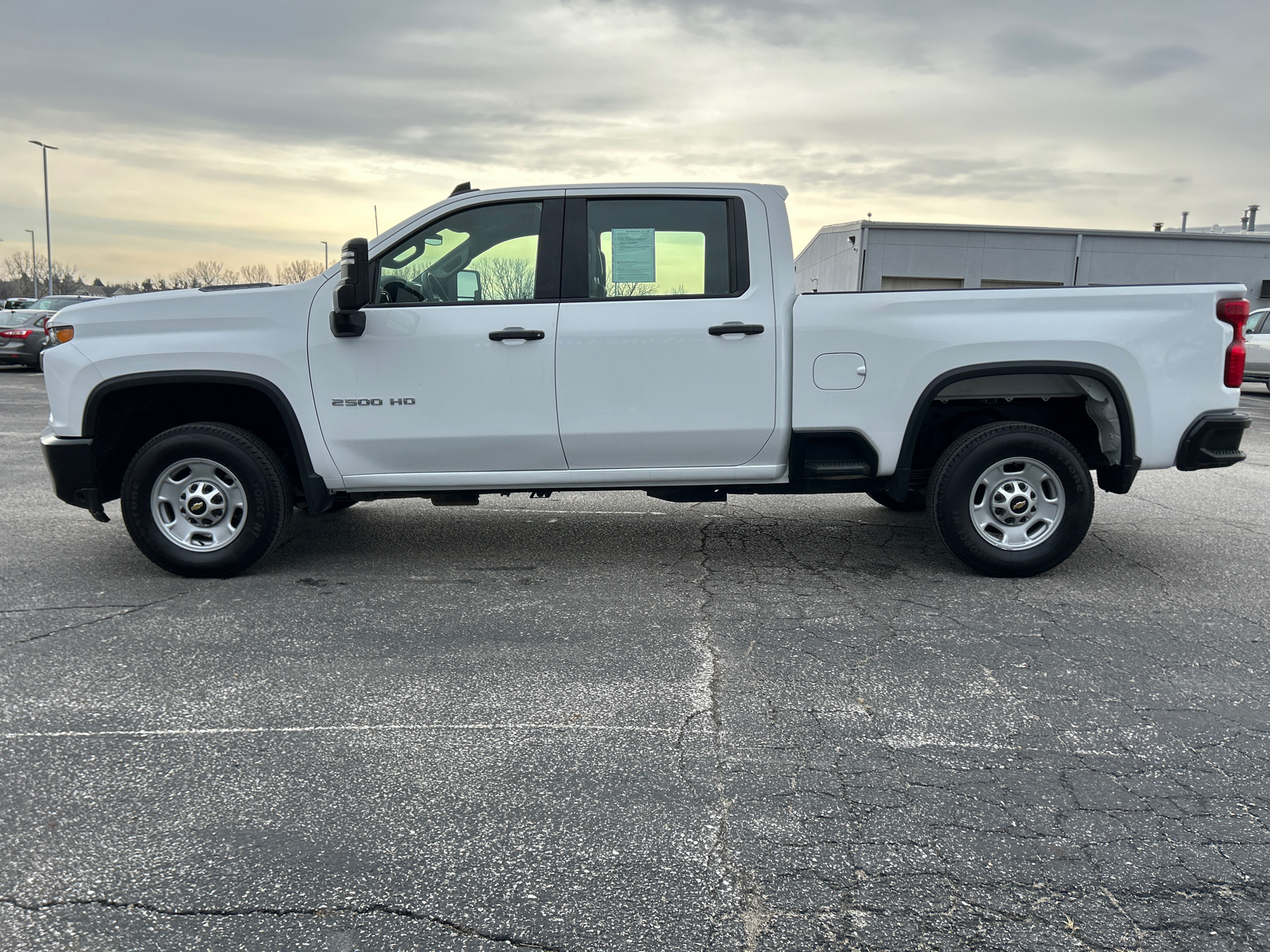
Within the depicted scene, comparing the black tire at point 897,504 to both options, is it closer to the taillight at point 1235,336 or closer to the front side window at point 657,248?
the taillight at point 1235,336

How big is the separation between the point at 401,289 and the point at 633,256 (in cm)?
126

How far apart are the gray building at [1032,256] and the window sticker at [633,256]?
1145 inches

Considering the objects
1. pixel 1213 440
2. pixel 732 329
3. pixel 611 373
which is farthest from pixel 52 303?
pixel 1213 440

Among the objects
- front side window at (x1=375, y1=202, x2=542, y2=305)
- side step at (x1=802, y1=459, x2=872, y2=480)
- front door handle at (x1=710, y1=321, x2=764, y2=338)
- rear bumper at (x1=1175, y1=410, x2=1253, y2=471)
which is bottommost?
side step at (x1=802, y1=459, x2=872, y2=480)

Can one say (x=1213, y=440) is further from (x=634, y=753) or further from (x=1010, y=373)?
(x=634, y=753)

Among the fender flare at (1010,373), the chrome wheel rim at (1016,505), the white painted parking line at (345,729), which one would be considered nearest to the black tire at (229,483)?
the white painted parking line at (345,729)

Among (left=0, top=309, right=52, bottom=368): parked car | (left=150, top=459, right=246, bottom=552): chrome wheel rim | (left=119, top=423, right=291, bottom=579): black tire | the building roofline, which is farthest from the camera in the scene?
the building roofline

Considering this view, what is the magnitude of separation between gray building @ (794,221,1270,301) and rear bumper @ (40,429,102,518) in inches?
1192

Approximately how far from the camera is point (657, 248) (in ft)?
16.8

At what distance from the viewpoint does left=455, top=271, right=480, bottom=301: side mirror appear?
5.08m

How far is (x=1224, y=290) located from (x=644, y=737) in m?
3.97

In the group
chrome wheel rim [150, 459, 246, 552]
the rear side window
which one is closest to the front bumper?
chrome wheel rim [150, 459, 246, 552]

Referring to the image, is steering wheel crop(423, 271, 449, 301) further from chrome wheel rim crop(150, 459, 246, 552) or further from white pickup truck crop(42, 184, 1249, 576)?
chrome wheel rim crop(150, 459, 246, 552)

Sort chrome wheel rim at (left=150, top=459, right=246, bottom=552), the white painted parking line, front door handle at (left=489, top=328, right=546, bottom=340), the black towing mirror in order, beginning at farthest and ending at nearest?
1. chrome wheel rim at (left=150, top=459, right=246, bottom=552)
2. front door handle at (left=489, top=328, right=546, bottom=340)
3. the black towing mirror
4. the white painted parking line
